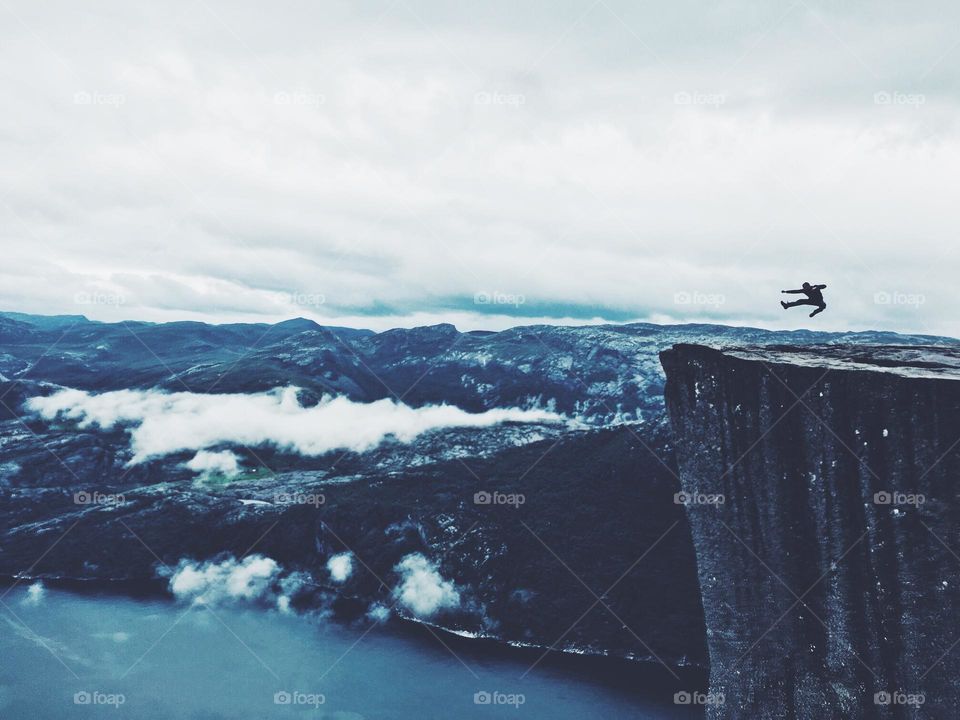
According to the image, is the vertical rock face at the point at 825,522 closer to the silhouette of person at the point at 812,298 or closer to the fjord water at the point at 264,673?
the silhouette of person at the point at 812,298

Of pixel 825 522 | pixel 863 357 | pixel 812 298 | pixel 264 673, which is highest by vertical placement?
pixel 812 298

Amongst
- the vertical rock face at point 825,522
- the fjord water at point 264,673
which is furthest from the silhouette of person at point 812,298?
the fjord water at point 264,673

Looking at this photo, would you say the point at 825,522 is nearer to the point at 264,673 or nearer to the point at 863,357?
the point at 863,357

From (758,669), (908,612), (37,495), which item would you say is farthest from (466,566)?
(37,495)

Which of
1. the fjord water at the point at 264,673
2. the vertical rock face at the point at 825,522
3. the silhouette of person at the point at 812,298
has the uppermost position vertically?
the silhouette of person at the point at 812,298

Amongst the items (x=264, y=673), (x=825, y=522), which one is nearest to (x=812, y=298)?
(x=825, y=522)

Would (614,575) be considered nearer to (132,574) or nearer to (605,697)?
(605,697)
